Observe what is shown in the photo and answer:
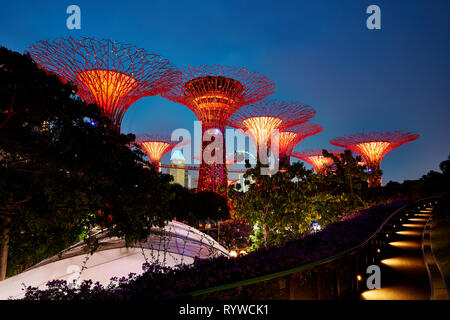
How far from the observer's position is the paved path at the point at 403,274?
5.20 metres

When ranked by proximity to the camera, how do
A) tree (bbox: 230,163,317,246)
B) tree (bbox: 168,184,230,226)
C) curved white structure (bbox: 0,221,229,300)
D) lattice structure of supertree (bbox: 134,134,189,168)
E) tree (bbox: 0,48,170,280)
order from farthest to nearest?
lattice structure of supertree (bbox: 134,134,189,168), tree (bbox: 168,184,230,226), tree (bbox: 230,163,317,246), curved white structure (bbox: 0,221,229,300), tree (bbox: 0,48,170,280)

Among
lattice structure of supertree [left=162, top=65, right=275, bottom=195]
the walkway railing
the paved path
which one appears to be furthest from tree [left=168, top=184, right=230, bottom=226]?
the walkway railing

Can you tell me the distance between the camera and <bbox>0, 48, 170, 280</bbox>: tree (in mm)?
4535

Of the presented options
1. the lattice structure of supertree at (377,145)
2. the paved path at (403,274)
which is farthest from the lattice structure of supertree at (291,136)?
the paved path at (403,274)

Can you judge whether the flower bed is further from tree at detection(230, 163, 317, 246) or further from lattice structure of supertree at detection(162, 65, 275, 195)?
lattice structure of supertree at detection(162, 65, 275, 195)

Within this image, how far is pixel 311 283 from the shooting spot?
3.91 metres

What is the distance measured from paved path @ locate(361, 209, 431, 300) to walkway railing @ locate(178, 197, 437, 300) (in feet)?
1.26

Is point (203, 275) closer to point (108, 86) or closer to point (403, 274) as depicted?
point (403, 274)

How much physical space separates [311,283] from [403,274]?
339cm

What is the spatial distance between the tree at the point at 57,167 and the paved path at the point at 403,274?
13.6 ft

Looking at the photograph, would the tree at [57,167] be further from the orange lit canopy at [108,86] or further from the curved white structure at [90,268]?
the orange lit canopy at [108,86]

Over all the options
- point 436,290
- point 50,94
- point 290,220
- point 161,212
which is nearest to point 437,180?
point 290,220

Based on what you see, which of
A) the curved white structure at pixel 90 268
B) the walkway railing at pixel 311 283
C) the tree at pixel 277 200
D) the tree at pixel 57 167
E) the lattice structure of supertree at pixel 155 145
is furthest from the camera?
the lattice structure of supertree at pixel 155 145

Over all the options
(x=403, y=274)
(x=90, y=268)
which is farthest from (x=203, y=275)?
→ (x=90, y=268)
